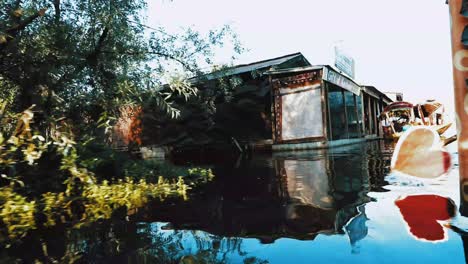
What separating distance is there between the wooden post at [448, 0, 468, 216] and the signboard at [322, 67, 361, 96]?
9.95 metres

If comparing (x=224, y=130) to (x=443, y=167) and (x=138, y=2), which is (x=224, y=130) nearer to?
(x=138, y=2)

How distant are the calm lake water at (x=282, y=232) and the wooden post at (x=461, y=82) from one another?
47cm

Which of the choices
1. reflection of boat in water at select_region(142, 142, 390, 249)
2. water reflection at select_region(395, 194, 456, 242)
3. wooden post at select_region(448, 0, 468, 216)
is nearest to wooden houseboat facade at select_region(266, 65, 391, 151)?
reflection of boat in water at select_region(142, 142, 390, 249)

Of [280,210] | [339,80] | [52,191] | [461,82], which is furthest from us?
[339,80]

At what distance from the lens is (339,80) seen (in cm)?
1292

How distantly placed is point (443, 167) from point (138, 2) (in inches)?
213

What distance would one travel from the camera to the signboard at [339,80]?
37.6 ft

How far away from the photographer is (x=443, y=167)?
152 cm

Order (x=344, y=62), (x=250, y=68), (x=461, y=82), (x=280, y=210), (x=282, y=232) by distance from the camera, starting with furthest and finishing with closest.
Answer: (x=344, y=62) → (x=250, y=68) → (x=280, y=210) → (x=282, y=232) → (x=461, y=82)

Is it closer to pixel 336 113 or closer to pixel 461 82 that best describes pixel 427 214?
pixel 461 82

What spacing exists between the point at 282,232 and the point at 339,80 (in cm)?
1186

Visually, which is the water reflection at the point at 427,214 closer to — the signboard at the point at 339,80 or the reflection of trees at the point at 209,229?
the reflection of trees at the point at 209,229

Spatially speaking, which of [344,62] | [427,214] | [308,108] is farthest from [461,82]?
[344,62]

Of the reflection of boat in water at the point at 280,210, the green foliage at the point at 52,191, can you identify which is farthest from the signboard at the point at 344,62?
the green foliage at the point at 52,191
